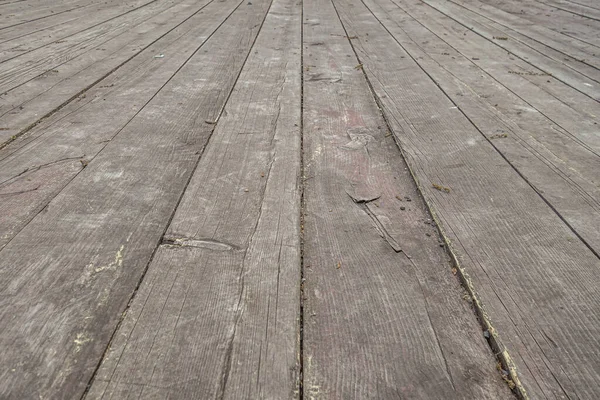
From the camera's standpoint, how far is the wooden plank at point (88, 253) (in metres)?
0.80

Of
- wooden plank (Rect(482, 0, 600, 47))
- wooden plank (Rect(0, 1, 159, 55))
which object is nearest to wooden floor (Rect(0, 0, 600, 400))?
wooden plank (Rect(0, 1, 159, 55))

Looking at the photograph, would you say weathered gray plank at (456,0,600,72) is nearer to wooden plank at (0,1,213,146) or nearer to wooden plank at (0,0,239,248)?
wooden plank at (0,0,239,248)

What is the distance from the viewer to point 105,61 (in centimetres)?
242

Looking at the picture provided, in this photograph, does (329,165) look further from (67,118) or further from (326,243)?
(67,118)

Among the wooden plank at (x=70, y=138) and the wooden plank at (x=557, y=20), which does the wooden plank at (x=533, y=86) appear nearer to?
the wooden plank at (x=557, y=20)

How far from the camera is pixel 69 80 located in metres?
2.15

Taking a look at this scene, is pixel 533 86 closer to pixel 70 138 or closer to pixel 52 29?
pixel 70 138

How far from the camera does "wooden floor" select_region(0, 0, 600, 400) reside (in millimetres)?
793

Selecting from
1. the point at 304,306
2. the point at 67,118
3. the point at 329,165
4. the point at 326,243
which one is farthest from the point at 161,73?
the point at 304,306

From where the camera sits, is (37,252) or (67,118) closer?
(37,252)

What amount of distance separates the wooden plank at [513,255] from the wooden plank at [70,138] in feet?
3.28

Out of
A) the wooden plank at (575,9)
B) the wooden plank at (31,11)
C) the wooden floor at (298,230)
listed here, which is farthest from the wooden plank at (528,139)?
the wooden plank at (31,11)

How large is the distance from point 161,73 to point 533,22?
2808mm

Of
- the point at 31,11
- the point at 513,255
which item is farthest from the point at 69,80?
the point at 31,11
